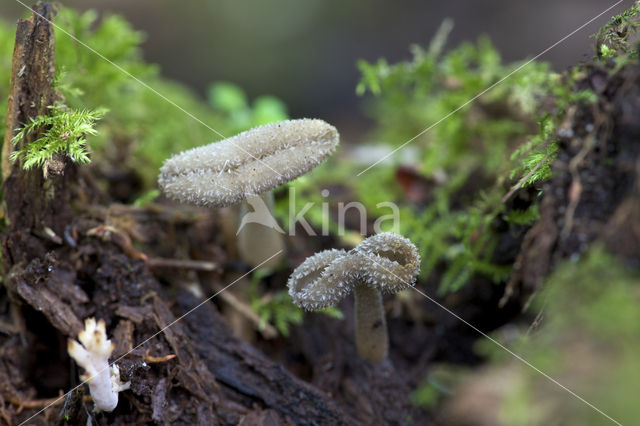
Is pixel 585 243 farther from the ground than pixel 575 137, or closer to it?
closer to it

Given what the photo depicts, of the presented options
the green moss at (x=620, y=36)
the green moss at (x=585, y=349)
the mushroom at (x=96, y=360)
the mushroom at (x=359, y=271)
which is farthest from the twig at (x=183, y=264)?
the green moss at (x=620, y=36)

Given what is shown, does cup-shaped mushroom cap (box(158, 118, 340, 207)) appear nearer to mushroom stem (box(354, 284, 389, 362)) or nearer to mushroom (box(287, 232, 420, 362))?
mushroom (box(287, 232, 420, 362))

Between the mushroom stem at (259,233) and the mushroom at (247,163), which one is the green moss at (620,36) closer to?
the mushroom at (247,163)

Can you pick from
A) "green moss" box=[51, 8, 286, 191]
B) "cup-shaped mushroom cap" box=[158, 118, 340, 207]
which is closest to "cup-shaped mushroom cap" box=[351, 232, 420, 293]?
"cup-shaped mushroom cap" box=[158, 118, 340, 207]

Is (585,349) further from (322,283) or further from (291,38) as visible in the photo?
(291,38)

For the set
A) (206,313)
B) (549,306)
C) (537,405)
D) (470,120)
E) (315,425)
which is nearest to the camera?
(537,405)

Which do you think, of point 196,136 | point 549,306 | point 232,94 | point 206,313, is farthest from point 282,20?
point 549,306

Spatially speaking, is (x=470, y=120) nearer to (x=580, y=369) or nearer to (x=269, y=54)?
(x=580, y=369)
